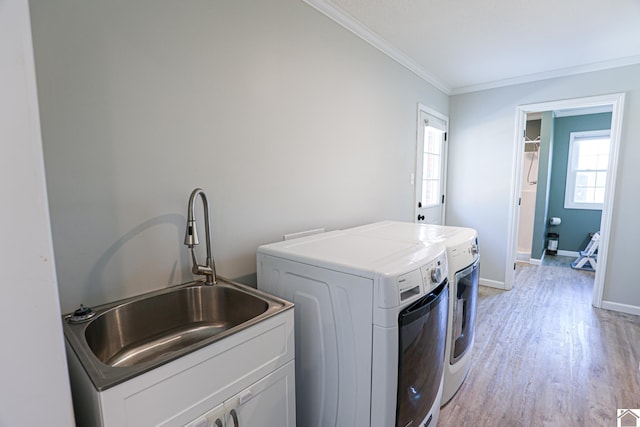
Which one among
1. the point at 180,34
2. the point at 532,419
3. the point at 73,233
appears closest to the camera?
the point at 73,233

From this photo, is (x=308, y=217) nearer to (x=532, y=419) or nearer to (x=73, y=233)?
(x=73, y=233)

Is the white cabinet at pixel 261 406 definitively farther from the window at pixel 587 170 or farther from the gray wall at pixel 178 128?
the window at pixel 587 170

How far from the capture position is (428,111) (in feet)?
11.1

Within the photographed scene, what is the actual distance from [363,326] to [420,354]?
0.35 metres

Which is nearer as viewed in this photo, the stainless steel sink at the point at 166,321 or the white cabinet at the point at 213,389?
A: the white cabinet at the point at 213,389

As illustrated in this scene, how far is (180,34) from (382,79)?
5.82 feet

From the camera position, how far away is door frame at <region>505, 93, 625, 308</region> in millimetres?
2996

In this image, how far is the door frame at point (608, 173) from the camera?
118 inches

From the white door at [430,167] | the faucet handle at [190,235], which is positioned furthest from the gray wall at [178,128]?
the white door at [430,167]

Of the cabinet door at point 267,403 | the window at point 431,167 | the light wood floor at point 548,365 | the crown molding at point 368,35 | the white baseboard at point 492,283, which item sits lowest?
the light wood floor at point 548,365

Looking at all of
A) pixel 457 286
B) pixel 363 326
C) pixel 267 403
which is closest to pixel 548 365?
pixel 457 286

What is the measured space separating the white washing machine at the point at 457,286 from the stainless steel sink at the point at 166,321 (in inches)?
34.9

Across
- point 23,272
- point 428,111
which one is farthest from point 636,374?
point 23,272

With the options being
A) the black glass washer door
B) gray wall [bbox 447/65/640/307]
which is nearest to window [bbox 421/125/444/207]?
gray wall [bbox 447/65/640/307]
